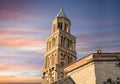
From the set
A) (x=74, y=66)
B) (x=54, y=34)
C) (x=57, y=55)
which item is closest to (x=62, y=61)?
(x=57, y=55)

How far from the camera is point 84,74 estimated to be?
23.4 m

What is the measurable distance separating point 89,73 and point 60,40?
159ft

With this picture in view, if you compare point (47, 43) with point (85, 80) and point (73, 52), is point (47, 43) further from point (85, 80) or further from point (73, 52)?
point (85, 80)

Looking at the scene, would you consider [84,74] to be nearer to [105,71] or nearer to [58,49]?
[105,71]

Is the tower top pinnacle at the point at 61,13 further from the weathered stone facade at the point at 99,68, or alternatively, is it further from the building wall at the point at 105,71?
the building wall at the point at 105,71

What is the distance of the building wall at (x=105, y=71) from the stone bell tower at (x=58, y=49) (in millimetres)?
44004

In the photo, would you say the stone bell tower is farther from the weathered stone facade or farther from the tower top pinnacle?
the weathered stone facade

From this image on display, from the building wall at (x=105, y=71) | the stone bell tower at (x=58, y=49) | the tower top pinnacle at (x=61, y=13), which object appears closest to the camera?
the building wall at (x=105, y=71)

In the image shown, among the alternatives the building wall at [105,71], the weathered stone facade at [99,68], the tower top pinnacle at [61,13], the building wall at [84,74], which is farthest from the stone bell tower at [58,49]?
the building wall at [105,71]

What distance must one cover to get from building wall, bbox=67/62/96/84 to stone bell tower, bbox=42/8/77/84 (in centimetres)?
4070

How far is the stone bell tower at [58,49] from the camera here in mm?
67688

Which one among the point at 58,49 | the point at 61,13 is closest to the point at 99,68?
the point at 58,49

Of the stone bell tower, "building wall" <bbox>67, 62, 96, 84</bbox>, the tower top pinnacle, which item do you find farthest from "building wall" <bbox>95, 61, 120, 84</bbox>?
the tower top pinnacle

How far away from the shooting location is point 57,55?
68.2 metres
